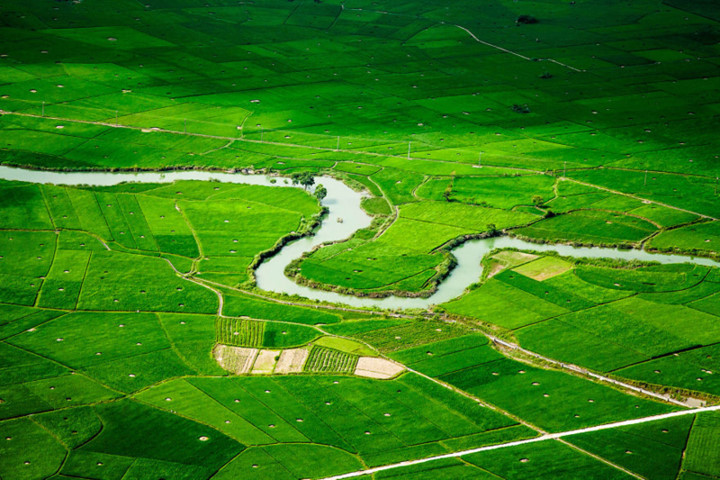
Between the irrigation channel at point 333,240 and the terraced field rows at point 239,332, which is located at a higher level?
the irrigation channel at point 333,240

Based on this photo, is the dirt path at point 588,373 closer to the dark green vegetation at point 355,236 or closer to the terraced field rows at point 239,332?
the dark green vegetation at point 355,236

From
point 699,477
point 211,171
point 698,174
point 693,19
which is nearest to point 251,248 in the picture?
point 211,171

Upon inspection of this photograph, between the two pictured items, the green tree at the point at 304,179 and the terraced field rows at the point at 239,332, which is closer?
the terraced field rows at the point at 239,332

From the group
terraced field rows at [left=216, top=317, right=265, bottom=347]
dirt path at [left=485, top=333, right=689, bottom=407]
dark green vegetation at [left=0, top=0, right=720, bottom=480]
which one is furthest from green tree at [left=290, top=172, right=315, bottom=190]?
dirt path at [left=485, top=333, right=689, bottom=407]

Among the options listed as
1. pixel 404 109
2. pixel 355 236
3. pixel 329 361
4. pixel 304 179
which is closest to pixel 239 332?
pixel 329 361

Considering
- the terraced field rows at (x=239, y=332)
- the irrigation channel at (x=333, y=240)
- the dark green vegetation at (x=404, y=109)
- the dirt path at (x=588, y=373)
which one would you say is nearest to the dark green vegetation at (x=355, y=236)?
the terraced field rows at (x=239, y=332)

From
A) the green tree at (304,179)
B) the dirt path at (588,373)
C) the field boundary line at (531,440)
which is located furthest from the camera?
the green tree at (304,179)
